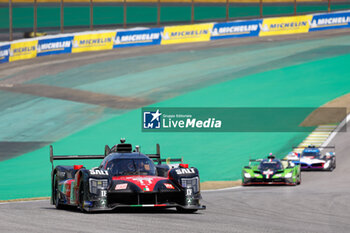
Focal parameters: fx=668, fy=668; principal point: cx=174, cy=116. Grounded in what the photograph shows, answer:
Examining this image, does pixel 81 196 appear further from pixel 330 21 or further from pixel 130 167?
pixel 330 21

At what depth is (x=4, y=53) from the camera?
53281 mm

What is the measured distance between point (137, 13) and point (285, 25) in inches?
543

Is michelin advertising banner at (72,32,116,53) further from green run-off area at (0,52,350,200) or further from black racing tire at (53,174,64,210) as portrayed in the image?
black racing tire at (53,174,64,210)

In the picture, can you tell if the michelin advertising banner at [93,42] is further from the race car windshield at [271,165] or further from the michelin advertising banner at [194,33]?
the race car windshield at [271,165]

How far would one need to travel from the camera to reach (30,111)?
4138cm

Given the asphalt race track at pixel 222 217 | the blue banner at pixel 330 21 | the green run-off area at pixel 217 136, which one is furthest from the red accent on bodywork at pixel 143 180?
the blue banner at pixel 330 21

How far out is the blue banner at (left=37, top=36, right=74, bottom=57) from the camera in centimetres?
5609

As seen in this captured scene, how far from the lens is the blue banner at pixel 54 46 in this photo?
184 ft

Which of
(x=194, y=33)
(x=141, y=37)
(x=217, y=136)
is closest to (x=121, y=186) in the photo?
(x=217, y=136)

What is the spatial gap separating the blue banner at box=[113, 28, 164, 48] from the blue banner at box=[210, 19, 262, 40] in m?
4.99

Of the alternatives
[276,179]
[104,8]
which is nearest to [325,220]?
[276,179]

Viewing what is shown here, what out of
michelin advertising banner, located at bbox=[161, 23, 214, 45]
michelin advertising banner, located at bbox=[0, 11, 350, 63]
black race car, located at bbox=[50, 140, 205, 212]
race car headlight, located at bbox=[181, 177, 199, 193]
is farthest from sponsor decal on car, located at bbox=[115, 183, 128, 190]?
michelin advertising banner, located at bbox=[161, 23, 214, 45]

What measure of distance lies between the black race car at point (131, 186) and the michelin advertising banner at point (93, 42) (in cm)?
4348

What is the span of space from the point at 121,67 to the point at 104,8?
1276cm
